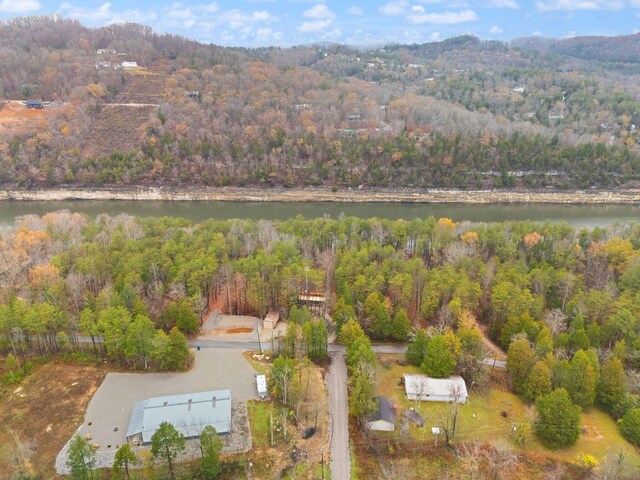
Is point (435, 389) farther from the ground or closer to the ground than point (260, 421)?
farther from the ground

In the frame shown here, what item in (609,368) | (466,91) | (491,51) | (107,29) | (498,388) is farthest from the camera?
(491,51)

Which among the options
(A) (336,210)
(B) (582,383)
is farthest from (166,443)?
(A) (336,210)

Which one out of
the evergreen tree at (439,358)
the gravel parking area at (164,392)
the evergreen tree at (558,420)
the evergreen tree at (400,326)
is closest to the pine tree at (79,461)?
the gravel parking area at (164,392)

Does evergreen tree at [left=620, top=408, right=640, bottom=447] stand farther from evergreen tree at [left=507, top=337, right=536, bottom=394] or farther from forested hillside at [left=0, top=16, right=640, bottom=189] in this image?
forested hillside at [left=0, top=16, right=640, bottom=189]

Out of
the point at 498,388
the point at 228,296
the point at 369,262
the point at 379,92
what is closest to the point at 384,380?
the point at 498,388

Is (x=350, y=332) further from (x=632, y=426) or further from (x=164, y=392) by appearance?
(x=632, y=426)

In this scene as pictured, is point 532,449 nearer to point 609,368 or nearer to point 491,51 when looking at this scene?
point 609,368
